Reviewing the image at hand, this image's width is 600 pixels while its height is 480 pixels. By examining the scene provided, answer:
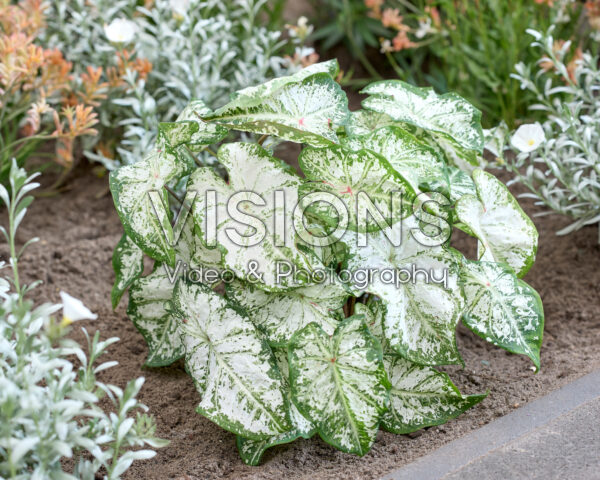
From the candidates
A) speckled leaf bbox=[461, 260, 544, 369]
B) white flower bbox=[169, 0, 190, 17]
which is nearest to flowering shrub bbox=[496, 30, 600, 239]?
speckled leaf bbox=[461, 260, 544, 369]

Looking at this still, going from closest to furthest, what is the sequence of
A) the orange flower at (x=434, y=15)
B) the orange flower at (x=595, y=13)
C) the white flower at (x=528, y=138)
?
the white flower at (x=528, y=138), the orange flower at (x=595, y=13), the orange flower at (x=434, y=15)

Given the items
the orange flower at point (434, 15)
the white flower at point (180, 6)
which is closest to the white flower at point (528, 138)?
the orange flower at point (434, 15)

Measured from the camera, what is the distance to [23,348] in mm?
1010

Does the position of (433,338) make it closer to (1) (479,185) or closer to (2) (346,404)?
(2) (346,404)

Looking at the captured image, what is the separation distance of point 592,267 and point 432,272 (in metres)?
0.87

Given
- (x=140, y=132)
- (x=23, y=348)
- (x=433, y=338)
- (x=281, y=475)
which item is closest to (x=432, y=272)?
(x=433, y=338)

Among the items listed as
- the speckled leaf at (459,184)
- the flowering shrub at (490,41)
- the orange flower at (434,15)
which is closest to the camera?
the speckled leaf at (459,184)

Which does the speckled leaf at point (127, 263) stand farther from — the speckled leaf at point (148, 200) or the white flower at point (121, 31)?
the white flower at point (121, 31)

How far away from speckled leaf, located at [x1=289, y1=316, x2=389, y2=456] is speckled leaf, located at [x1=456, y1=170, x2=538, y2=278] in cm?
34

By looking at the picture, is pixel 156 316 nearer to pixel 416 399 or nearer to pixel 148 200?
pixel 148 200

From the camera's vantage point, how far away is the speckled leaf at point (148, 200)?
48.7 inches

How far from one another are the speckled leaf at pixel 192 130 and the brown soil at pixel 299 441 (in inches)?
21.8

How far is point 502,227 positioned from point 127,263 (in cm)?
77

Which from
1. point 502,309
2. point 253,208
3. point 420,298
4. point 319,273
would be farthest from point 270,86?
point 502,309
